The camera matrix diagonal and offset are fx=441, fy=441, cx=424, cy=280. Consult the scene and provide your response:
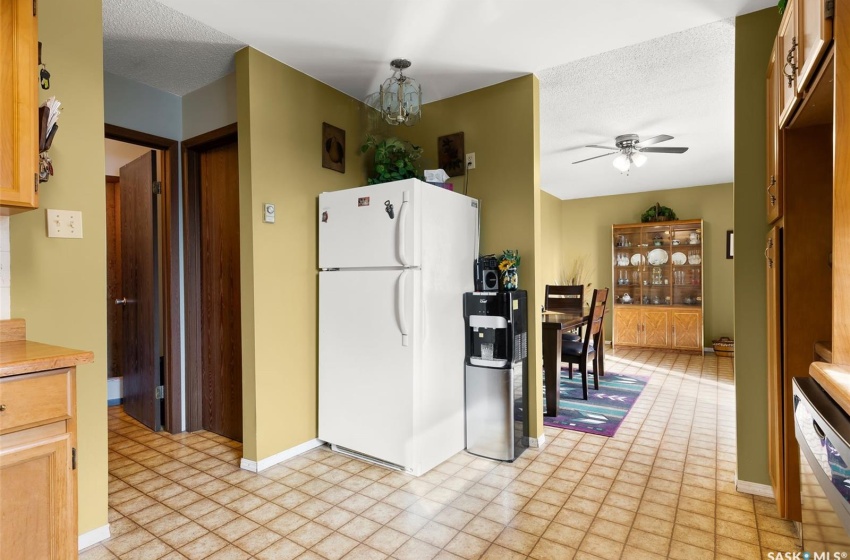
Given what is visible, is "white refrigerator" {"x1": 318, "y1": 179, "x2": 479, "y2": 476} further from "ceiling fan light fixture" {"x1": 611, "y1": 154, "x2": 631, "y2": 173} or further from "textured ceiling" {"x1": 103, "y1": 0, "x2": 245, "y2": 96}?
"ceiling fan light fixture" {"x1": 611, "y1": 154, "x2": 631, "y2": 173}

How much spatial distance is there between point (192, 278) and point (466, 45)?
2425 millimetres

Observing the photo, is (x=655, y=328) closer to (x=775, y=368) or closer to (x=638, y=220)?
(x=638, y=220)

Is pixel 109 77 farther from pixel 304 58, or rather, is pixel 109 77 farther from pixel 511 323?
pixel 511 323

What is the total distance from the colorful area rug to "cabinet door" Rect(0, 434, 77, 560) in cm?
287

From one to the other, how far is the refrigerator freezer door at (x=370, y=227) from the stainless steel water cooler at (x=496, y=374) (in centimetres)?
62

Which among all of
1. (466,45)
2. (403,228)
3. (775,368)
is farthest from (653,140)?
(403,228)

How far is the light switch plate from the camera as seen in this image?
5.84 feet

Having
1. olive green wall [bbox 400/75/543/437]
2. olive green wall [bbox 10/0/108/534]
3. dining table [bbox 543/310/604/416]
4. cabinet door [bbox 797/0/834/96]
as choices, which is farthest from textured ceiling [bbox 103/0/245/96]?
dining table [bbox 543/310/604/416]

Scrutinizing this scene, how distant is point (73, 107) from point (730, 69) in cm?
370

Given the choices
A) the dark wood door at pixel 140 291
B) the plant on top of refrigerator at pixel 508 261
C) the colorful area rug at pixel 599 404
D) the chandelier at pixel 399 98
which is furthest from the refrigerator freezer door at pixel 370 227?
the colorful area rug at pixel 599 404

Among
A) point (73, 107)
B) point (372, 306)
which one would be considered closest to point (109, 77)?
point (73, 107)

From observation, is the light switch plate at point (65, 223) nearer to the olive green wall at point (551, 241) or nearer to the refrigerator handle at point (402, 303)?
the refrigerator handle at point (402, 303)

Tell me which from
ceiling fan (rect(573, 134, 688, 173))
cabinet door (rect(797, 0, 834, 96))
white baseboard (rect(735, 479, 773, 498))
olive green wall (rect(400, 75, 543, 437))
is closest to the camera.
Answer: cabinet door (rect(797, 0, 834, 96))

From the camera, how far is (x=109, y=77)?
2.86 metres
